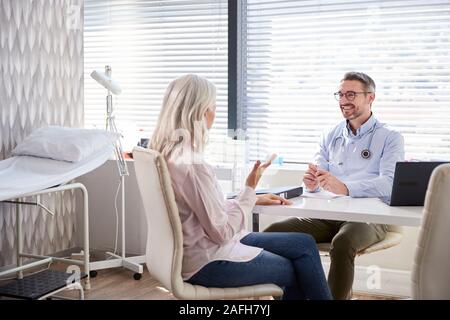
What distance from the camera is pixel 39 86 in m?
3.73

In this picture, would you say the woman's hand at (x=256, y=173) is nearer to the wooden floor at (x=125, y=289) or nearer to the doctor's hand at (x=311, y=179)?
the doctor's hand at (x=311, y=179)

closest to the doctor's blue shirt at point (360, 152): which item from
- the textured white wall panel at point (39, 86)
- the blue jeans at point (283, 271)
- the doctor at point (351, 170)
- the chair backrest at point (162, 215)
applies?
the doctor at point (351, 170)

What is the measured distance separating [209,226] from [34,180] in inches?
52.3

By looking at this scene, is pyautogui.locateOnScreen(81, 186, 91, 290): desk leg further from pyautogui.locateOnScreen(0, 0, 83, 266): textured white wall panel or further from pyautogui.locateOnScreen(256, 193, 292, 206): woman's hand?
pyautogui.locateOnScreen(256, 193, 292, 206): woman's hand

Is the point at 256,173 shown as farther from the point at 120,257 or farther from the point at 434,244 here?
the point at 120,257

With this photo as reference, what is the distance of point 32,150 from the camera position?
10.8 feet

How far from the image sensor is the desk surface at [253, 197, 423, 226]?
1997 millimetres

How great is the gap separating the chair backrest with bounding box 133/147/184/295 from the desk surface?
1.25 feet

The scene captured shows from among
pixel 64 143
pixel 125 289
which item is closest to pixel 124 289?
pixel 125 289

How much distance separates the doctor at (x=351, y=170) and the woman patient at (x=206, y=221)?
1.52ft

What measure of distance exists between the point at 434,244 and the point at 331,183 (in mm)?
749

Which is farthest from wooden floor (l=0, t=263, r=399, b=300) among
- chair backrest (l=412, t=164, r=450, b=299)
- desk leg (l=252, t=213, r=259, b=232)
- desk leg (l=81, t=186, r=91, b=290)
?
chair backrest (l=412, t=164, r=450, b=299)
